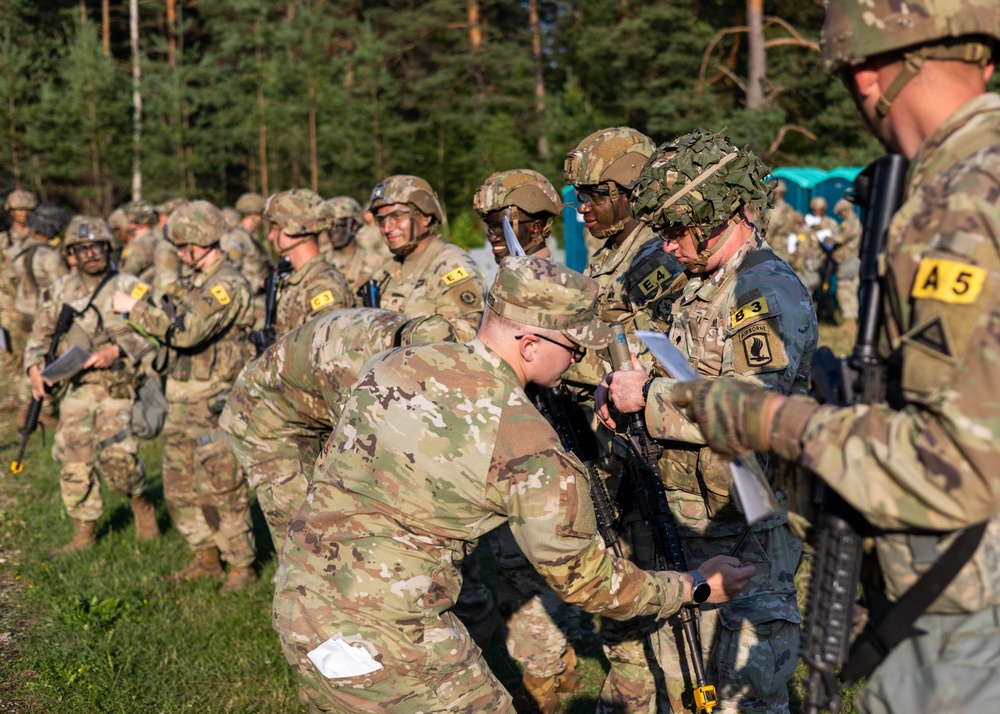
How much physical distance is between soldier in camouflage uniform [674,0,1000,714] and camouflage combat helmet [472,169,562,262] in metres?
3.05

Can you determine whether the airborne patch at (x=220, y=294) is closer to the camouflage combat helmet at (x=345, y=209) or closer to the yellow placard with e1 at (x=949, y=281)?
the camouflage combat helmet at (x=345, y=209)

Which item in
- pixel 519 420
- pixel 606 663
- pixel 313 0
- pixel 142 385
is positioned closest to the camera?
pixel 519 420

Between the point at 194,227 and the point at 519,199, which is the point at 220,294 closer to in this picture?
the point at 194,227

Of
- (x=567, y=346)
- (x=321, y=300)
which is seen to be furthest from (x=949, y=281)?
(x=321, y=300)

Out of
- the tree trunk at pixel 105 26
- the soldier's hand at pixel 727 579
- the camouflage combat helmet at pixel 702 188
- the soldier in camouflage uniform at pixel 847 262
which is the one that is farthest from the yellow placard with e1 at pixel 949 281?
the tree trunk at pixel 105 26

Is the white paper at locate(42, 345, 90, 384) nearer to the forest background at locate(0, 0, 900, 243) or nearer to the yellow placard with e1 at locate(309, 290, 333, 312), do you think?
the yellow placard with e1 at locate(309, 290, 333, 312)

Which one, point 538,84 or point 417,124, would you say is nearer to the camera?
point 417,124

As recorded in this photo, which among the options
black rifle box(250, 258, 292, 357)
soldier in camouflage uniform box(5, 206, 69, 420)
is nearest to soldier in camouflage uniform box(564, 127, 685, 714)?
black rifle box(250, 258, 292, 357)

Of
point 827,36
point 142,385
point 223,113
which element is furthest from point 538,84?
point 827,36

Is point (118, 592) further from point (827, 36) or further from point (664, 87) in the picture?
point (664, 87)

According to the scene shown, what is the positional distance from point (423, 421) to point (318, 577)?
0.63 meters

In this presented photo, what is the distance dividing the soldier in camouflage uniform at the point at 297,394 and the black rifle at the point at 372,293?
73.5 inches

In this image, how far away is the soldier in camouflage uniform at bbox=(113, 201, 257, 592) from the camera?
6.54 metres

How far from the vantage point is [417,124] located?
1159 inches
